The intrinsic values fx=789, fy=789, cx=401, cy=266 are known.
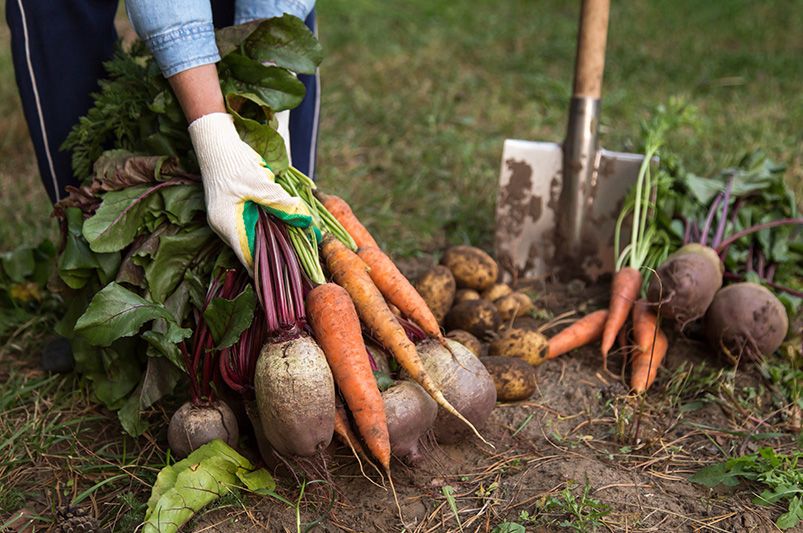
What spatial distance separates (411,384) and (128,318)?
→ 74 cm

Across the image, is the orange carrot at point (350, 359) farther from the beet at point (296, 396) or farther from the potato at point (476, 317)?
the potato at point (476, 317)

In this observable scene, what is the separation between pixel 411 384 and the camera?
6.54ft

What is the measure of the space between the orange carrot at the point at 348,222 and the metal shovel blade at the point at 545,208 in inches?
35.5

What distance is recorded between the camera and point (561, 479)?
196cm

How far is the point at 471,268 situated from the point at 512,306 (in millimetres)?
201

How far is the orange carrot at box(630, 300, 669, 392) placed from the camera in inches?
96.9

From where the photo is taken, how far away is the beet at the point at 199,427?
6.45 ft

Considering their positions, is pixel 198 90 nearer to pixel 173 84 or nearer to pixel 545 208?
pixel 173 84

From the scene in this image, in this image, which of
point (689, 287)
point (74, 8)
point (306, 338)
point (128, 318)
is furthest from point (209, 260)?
point (689, 287)

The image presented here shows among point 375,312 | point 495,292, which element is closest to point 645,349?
point 495,292

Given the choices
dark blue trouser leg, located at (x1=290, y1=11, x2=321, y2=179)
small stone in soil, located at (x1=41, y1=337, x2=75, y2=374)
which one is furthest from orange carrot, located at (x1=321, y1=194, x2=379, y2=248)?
small stone in soil, located at (x1=41, y1=337, x2=75, y2=374)

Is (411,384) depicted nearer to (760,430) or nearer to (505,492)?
(505,492)

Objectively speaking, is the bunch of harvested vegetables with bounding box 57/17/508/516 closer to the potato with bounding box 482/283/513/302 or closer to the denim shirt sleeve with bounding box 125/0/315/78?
the denim shirt sleeve with bounding box 125/0/315/78

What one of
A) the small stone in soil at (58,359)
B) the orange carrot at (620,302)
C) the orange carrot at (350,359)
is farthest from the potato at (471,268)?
the small stone in soil at (58,359)
